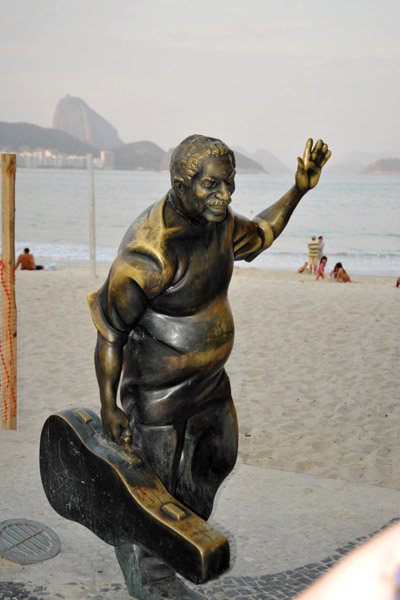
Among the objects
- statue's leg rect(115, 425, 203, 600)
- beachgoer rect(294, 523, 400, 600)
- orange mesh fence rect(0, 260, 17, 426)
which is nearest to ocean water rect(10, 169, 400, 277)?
orange mesh fence rect(0, 260, 17, 426)

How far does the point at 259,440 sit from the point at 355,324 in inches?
184

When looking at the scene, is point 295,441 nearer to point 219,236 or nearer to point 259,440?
point 259,440

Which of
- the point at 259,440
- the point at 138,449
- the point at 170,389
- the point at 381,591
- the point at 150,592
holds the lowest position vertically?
the point at 259,440

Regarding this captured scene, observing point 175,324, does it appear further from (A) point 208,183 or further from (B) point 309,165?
(B) point 309,165

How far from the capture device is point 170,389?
9.78 ft

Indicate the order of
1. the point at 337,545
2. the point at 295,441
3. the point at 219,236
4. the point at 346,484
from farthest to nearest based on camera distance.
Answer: the point at 295,441, the point at 346,484, the point at 337,545, the point at 219,236

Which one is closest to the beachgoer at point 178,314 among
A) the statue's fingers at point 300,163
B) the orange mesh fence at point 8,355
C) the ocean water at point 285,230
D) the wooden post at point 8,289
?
the statue's fingers at point 300,163

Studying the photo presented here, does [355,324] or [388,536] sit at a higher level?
[388,536]

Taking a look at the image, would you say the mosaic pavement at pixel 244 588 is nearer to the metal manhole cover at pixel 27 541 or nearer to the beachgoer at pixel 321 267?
the metal manhole cover at pixel 27 541

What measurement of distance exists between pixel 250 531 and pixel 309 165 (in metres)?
2.09

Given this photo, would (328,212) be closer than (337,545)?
No

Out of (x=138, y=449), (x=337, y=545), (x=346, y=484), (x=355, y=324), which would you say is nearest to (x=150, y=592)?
(x=138, y=449)

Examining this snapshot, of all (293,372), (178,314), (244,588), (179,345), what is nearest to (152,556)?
(244,588)

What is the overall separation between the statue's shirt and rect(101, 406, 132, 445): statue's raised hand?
9cm
